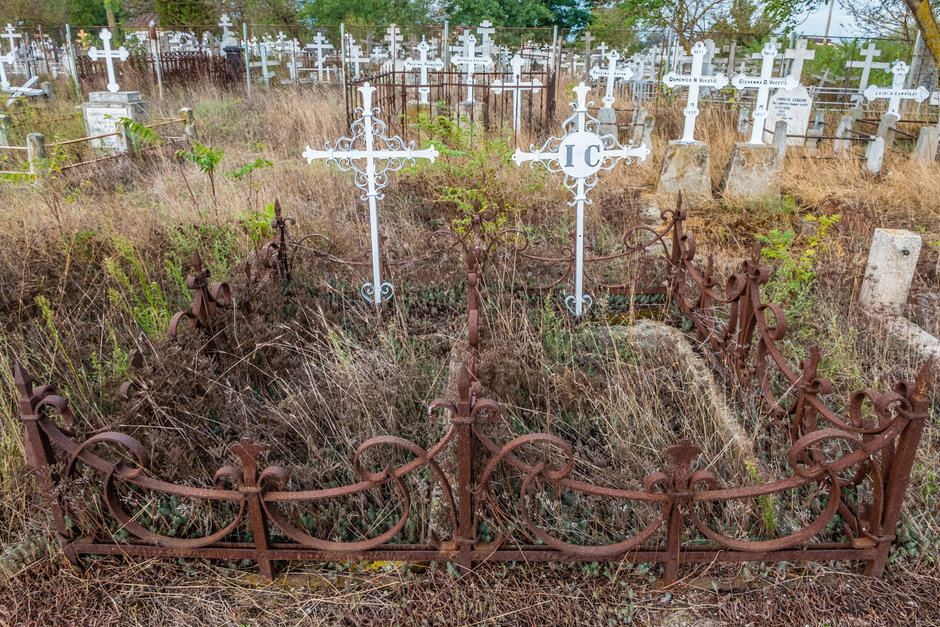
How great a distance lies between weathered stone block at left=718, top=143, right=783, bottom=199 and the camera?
21.2ft

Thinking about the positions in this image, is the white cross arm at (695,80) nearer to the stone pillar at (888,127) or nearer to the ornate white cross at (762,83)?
the ornate white cross at (762,83)

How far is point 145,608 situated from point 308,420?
3.05 ft

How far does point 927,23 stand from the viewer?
20.3 ft

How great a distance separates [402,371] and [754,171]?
5024 mm

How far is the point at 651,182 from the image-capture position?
745cm

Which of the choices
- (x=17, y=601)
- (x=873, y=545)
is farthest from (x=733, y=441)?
(x=17, y=601)

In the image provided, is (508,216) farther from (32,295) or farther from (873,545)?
(873,545)

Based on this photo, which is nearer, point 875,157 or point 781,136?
point 781,136

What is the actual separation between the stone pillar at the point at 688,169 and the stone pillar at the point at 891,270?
2575 mm

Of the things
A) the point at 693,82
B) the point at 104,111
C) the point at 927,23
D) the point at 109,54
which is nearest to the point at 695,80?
the point at 693,82

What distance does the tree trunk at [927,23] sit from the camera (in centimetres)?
603

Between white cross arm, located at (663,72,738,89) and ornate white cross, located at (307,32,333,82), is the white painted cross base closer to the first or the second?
ornate white cross, located at (307,32,333,82)

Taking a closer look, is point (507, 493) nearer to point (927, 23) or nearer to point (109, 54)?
point (927, 23)

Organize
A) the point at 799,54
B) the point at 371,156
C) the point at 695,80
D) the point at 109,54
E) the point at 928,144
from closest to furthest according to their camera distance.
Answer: the point at 371,156 < the point at 695,80 < the point at 928,144 < the point at 799,54 < the point at 109,54
